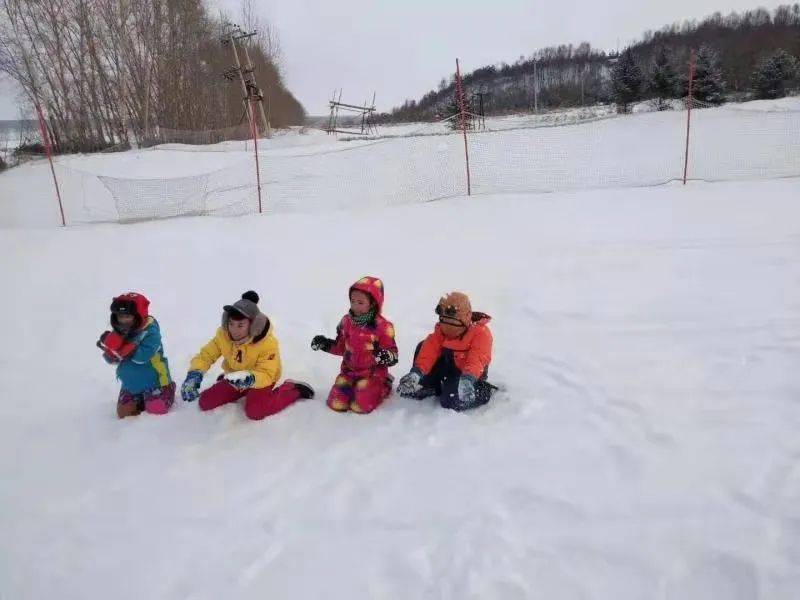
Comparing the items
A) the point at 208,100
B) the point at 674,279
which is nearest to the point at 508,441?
the point at 674,279

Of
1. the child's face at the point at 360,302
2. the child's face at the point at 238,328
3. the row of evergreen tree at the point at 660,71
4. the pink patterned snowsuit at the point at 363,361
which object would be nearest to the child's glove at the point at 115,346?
the child's face at the point at 238,328

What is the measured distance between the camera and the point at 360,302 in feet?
11.2

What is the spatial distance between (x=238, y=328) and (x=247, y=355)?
8.7 inches

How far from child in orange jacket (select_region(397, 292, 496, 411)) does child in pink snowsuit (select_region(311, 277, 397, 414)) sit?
0.22m

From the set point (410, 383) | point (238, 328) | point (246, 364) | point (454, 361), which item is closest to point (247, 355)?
point (246, 364)

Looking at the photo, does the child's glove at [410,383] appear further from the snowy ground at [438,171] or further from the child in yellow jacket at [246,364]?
the snowy ground at [438,171]

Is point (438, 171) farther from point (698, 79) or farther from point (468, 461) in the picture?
point (698, 79)

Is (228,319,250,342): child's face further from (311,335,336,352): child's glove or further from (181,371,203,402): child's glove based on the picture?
(311,335,336,352): child's glove

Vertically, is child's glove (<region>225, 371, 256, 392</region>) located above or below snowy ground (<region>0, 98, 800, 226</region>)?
below

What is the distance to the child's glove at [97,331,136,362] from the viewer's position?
3.37m

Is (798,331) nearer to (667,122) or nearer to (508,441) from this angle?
(508,441)

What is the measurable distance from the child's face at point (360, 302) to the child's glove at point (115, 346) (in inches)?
58.7

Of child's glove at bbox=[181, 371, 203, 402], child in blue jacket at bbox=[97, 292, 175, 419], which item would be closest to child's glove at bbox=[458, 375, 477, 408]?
child's glove at bbox=[181, 371, 203, 402]

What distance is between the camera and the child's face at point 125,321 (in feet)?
11.2
